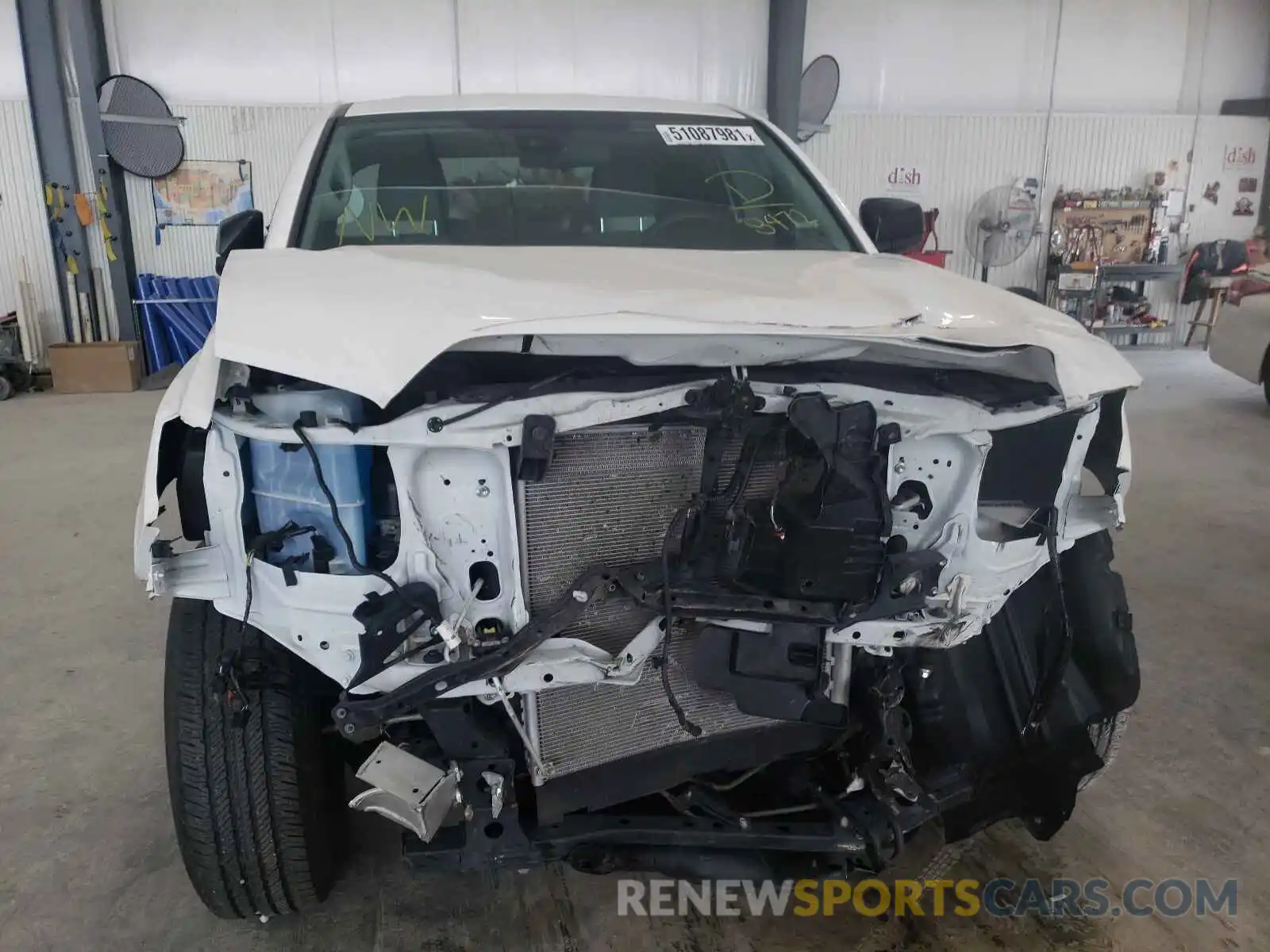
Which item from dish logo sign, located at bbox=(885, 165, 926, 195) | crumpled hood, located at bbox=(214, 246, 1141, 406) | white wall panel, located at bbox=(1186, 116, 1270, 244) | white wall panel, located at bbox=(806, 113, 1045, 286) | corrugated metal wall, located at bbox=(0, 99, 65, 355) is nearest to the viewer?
crumpled hood, located at bbox=(214, 246, 1141, 406)

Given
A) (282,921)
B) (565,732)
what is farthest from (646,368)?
(282,921)

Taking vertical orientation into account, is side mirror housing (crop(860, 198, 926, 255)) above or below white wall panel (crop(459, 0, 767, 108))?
below

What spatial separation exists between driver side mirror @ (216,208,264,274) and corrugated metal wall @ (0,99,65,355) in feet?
24.0

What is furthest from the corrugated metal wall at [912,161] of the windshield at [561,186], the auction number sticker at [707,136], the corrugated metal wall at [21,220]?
the auction number sticker at [707,136]

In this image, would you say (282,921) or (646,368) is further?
(282,921)

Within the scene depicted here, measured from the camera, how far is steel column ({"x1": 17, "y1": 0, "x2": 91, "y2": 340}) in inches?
301

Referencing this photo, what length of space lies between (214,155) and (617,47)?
12.5ft

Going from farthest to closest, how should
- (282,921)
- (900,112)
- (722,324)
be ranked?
(900,112)
(282,921)
(722,324)

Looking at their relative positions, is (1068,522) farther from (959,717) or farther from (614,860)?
(614,860)

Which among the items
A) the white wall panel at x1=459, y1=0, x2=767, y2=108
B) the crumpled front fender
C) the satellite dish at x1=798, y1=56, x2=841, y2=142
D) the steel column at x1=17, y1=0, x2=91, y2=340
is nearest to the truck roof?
the crumpled front fender

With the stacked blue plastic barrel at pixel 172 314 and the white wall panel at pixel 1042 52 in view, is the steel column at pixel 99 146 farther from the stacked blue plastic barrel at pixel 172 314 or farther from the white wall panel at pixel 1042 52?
the white wall panel at pixel 1042 52

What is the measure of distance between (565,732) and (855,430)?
714 millimetres

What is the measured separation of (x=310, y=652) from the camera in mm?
1381

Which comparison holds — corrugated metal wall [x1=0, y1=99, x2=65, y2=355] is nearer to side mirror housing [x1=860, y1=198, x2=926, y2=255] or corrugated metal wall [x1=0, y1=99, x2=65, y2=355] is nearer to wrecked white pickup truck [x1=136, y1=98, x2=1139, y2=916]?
wrecked white pickup truck [x1=136, y1=98, x2=1139, y2=916]
